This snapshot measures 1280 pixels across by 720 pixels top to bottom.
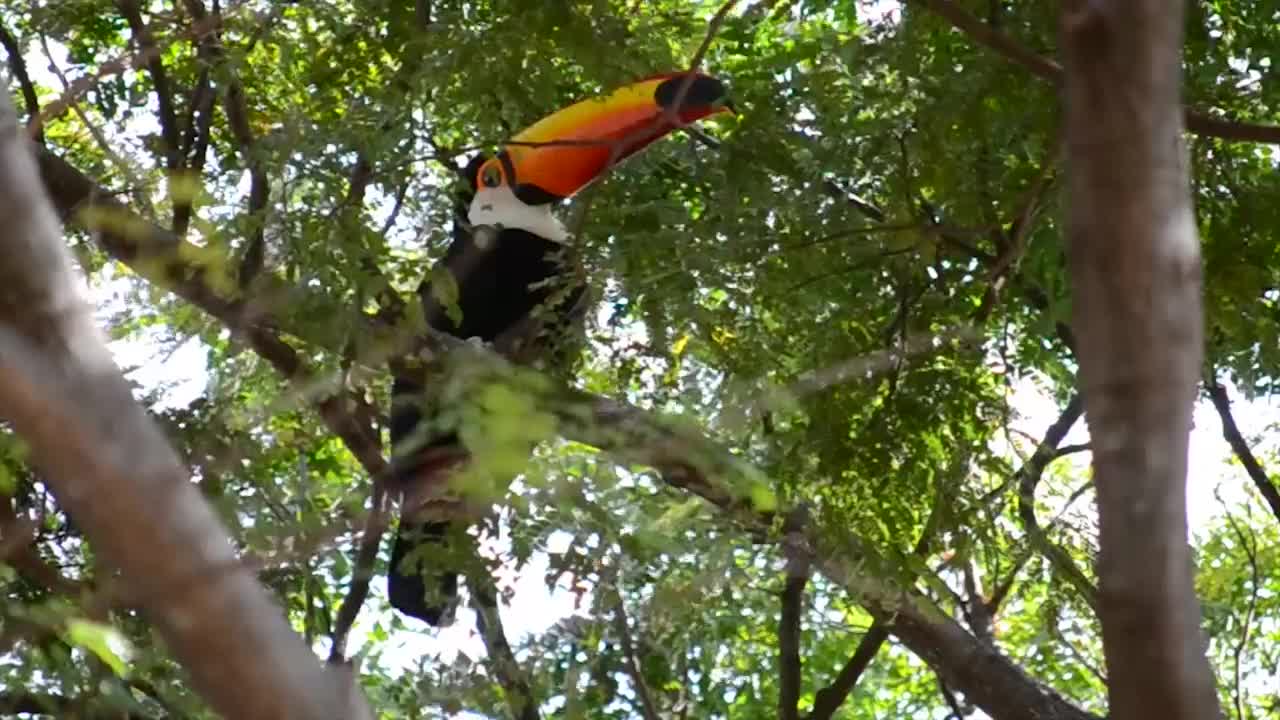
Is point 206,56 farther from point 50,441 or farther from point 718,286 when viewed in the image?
point 50,441

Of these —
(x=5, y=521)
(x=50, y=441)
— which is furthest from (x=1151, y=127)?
(x=5, y=521)

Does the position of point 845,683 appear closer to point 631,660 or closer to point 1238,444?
point 631,660

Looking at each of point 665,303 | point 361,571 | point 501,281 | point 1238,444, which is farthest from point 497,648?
point 1238,444

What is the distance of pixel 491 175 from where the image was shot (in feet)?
11.8

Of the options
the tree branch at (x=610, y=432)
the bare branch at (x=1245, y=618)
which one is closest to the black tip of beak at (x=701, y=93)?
the tree branch at (x=610, y=432)

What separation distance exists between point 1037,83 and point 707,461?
88 cm

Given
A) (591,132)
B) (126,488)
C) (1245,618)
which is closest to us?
(126,488)

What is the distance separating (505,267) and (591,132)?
55 centimetres

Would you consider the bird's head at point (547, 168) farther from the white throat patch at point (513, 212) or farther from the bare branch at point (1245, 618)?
the bare branch at point (1245, 618)

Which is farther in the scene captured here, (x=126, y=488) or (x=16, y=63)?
(x=16, y=63)

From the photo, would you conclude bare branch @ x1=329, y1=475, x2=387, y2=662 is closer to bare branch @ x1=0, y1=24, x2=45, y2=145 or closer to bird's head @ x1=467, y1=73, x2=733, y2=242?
bird's head @ x1=467, y1=73, x2=733, y2=242

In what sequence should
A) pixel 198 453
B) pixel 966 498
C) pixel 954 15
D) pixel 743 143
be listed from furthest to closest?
pixel 743 143 < pixel 966 498 < pixel 198 453 < pixel 954 15

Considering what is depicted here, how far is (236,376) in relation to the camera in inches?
95.0

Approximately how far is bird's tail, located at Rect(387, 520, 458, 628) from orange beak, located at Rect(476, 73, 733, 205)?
540 millimetres
